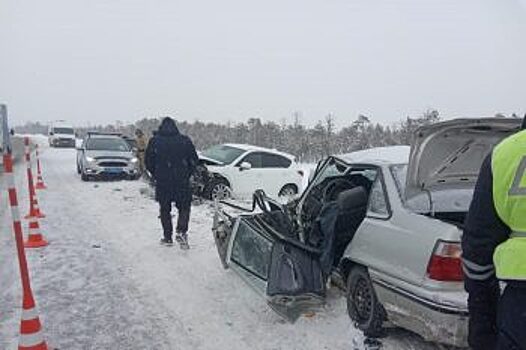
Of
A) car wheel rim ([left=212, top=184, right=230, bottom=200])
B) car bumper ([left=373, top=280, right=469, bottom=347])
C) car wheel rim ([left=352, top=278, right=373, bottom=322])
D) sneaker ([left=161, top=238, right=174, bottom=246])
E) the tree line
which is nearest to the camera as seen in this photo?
car bumper ([left=373, top=280, right=469, bottom=347])

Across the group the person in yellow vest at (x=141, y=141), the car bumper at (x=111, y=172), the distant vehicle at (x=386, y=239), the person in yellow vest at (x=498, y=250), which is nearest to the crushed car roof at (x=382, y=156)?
the distant vehicle at (x=386, y=239)

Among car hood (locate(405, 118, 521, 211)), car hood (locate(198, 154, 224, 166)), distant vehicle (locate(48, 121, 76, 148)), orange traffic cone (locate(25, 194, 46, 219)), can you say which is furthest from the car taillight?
distant vehicle (locate(48, 121, 76, 148))

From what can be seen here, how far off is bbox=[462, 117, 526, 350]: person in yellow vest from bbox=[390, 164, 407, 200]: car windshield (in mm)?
2224

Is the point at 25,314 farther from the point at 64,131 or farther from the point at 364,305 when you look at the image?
the point at 64,131

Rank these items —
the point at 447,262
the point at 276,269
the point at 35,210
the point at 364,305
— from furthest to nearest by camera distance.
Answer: the point at 35,210 → the point at 276,269 → the point at 364,305 → the point at 447,262

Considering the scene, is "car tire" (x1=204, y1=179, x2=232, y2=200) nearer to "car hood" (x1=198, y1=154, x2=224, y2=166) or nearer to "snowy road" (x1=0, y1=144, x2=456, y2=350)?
"car hood" (x1=198, y1=154, x2=224, y2=166)

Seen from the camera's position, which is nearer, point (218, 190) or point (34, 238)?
point (34, 238)

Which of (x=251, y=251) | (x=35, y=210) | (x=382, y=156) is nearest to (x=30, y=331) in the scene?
(x=251, y=251)

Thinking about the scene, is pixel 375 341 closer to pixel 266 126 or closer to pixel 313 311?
pixel 313 311

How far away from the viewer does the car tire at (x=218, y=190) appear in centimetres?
1279

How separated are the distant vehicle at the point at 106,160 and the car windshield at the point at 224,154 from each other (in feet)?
13.2

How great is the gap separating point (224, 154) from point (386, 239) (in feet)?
33.2

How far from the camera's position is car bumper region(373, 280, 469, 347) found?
333cm

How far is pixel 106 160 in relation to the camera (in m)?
17.0
